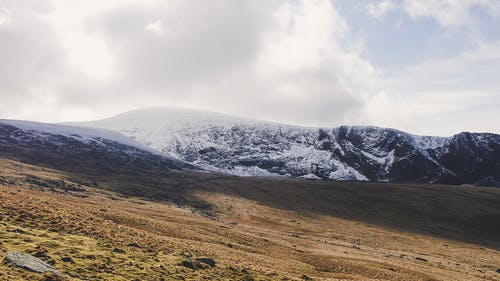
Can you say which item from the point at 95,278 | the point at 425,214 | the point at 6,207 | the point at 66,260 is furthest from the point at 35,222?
the point at 425,214

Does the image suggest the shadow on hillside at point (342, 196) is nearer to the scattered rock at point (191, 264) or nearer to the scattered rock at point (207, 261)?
the scattered rock at point (207, 261)

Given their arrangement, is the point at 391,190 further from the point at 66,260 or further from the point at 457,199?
the point at 66,260

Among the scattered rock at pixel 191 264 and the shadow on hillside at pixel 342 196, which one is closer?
the scattered rock at pixel 191 264

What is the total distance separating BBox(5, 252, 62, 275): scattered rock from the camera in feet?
60.2

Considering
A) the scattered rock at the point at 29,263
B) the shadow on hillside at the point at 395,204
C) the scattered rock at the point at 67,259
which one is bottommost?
the shadow on hillside at the point at 395,204

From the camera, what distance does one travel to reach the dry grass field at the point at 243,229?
2536 centimetres

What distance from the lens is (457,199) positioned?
15475 cm

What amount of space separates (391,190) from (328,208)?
4540 cm

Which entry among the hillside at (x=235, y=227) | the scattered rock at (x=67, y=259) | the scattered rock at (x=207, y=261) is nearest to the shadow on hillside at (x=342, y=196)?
the hillside at (x=235, y=227)

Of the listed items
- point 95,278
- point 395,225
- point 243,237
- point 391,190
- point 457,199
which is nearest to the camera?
point 95,278

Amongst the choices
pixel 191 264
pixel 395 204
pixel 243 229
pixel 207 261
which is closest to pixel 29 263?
pixel 191 264

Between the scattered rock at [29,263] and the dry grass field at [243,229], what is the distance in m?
0.45

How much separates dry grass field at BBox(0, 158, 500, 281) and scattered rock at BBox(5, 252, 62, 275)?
45cm

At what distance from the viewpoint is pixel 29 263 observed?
18.7 meters
